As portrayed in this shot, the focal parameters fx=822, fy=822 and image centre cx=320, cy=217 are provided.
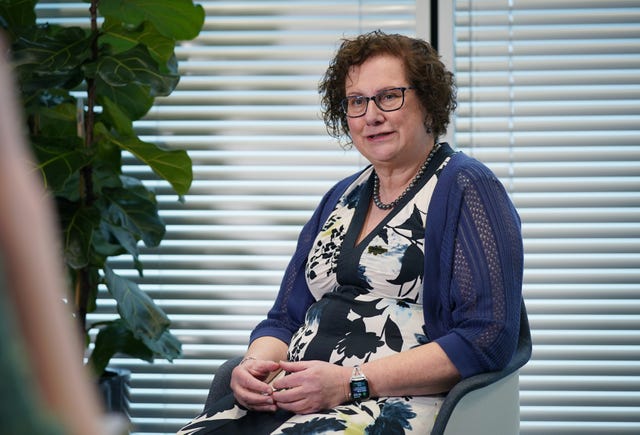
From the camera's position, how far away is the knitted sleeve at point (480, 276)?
179 cm

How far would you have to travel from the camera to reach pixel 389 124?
6.88ft

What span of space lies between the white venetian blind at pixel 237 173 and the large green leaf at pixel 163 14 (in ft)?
1.51

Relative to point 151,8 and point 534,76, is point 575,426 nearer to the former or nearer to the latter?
point 534,76

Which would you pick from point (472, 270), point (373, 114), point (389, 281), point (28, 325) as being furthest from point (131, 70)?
point (28, 325)

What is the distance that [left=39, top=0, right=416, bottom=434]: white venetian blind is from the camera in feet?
10.9

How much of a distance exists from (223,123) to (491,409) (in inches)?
75.6

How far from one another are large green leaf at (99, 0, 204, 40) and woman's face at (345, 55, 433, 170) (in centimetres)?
97

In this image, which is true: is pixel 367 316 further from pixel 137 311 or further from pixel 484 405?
pixel 137 311

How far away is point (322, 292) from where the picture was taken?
2.13 meters

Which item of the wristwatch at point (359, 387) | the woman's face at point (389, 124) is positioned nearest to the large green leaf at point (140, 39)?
the woman's face at point (389, 124)

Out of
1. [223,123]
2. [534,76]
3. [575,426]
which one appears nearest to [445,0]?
[534,76]

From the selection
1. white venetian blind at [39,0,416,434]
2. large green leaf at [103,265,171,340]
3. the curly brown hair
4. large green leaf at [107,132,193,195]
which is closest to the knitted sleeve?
the curly brown hair

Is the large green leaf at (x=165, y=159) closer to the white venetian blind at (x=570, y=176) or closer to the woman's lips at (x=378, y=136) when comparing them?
the woman's lips at (x=378, y=136)

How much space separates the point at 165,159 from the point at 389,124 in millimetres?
1004
